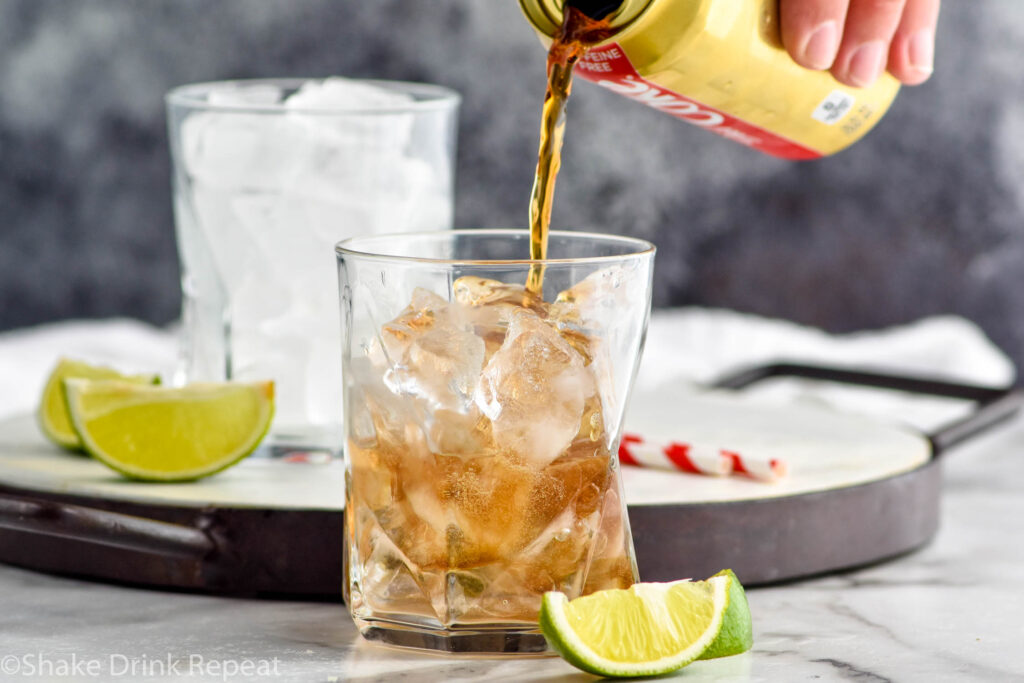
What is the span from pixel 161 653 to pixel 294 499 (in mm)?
188

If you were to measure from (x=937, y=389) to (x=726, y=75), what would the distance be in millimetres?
718

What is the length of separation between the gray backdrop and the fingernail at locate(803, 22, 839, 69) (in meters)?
1.51

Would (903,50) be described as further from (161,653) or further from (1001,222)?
(1001,222)

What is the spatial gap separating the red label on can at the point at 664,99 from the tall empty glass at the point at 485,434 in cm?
21

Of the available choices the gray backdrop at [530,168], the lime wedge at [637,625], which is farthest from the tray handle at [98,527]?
the gray backdrop at [530,168]

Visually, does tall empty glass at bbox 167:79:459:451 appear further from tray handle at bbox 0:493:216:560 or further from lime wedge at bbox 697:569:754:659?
lime wedge at bbox 697:569:754:659

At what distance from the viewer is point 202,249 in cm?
127

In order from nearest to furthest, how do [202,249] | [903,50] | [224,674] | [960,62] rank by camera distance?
[224,674] < [903,50] < [202,249] < [960,62]

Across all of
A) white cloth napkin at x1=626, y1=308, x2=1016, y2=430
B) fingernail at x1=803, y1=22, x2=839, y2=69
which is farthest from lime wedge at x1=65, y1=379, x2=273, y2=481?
white cloth napkin at x1=626, y1=308, x2=1016, y2=430

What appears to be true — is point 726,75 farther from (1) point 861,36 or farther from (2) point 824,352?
(2) point 824,352

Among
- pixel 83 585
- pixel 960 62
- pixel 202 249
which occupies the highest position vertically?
pixel 960 62

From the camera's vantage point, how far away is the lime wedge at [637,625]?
800 millimetres

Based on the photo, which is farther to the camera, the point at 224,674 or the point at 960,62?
the point at 960,62

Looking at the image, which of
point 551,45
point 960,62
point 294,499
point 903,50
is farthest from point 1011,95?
point 294,499
